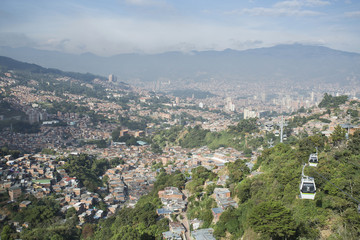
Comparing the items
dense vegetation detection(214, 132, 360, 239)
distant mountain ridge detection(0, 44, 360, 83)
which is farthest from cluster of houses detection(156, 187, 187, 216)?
distant mountain ridge detection(0, 44, 360, 83)

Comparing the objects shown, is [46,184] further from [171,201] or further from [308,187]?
[308,187]

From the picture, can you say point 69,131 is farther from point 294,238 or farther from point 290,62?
point 290,62

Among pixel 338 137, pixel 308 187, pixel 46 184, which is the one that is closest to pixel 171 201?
pixel 338 137

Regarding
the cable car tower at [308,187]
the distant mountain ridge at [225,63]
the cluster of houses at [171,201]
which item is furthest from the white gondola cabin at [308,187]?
the distant mountain ridge at [225,63]

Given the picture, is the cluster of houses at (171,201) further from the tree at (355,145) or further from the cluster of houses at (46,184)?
the tree at (355,145)

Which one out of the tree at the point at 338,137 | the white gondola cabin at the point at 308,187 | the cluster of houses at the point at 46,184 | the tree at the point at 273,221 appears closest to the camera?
the tree at the point at 273,221

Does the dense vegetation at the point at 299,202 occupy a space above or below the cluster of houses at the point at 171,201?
above
